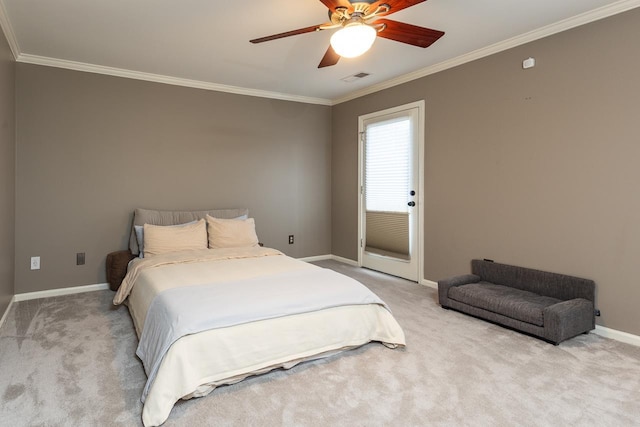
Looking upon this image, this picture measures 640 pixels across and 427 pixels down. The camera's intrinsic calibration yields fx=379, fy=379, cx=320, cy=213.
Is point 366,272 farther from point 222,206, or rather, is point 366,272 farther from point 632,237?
point 632,237

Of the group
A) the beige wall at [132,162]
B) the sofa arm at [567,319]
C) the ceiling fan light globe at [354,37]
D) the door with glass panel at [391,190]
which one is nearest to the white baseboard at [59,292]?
the beige wall at [132,162]

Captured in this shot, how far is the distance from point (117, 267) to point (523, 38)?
4521 millimetres

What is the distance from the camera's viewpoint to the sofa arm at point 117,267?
4.00m

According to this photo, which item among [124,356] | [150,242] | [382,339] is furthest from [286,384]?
[150,242]

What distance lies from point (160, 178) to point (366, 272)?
9.46 ft

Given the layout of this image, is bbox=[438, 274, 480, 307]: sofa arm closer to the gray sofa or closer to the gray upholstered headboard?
the gray sofa

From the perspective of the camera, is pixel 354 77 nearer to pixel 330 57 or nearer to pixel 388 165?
pixel 388 165

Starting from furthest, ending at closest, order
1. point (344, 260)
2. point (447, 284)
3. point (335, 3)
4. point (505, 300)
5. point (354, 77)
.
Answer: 1. point (344, 260)
2. point (354, 77)
3. point (447, 284)
4. point (505, 300)
5. point (335, 3)

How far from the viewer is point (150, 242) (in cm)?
390

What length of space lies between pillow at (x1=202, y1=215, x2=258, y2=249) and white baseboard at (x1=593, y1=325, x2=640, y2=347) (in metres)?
3.35

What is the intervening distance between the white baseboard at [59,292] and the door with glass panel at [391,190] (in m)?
3.31

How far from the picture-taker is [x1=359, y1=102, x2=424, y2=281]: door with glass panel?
4.54m

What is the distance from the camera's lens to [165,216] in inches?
175

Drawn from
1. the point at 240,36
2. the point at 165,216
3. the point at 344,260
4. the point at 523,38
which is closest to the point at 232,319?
the point at 240,36
